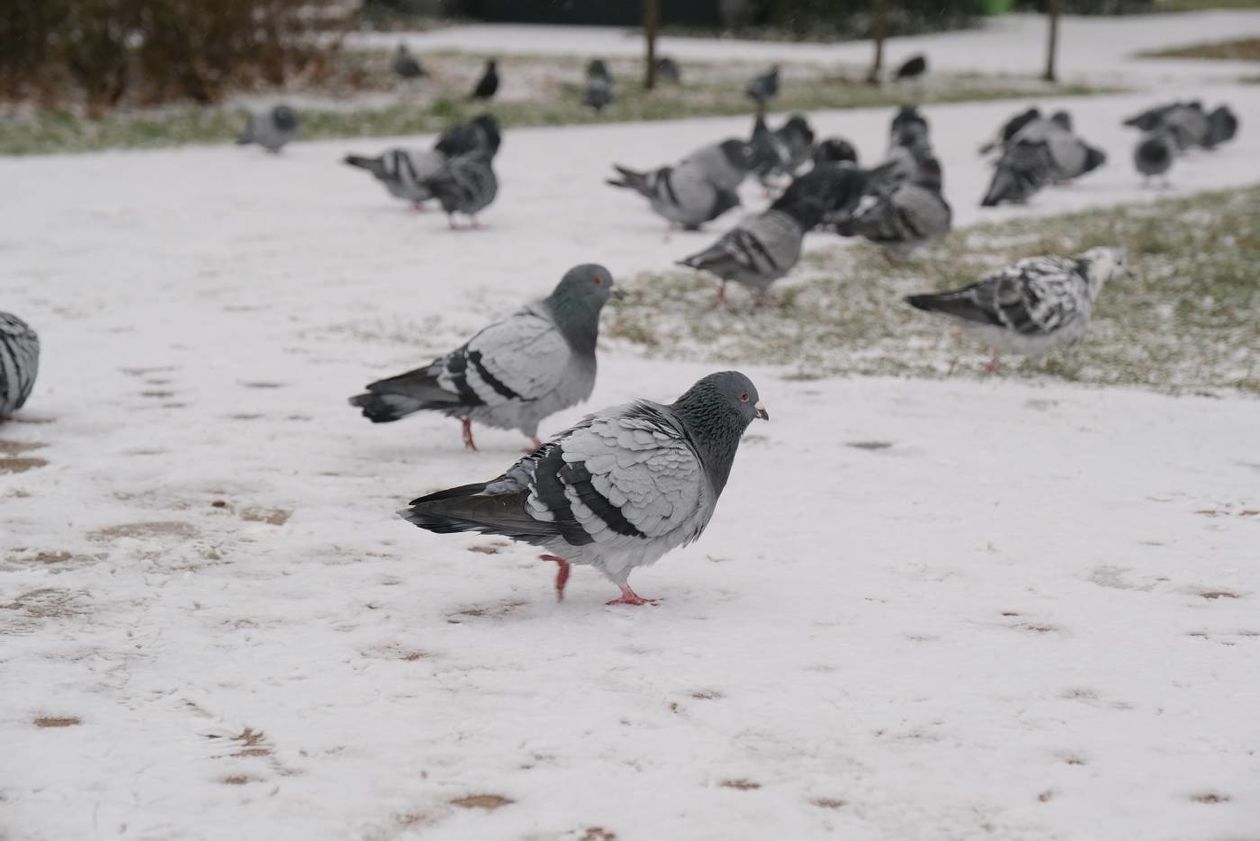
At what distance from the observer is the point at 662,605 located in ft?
14.2

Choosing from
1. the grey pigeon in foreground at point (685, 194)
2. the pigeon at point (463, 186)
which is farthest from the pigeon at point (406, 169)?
the grey pigeon in foreground at point (685, 194)

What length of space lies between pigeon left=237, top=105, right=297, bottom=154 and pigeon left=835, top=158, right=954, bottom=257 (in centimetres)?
749

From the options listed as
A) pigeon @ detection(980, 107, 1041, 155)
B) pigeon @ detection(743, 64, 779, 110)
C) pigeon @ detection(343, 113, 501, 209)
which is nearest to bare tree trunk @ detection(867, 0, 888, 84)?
pigeon @ detection(743, 64, 779, 110)

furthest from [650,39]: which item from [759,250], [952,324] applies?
[952,324]

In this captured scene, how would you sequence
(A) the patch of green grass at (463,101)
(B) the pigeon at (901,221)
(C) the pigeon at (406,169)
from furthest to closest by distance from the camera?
(A) the patch of green grass at (463,101) → (C) the pigeon at (406,169) → (B) the pigeon at (901,221)

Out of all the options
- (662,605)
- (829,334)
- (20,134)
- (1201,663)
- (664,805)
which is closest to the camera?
(664,805)

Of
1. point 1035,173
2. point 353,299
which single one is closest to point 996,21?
point 1035,173

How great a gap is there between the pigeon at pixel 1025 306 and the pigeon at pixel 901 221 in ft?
8.65

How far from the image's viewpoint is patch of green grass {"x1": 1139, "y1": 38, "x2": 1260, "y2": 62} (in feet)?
111

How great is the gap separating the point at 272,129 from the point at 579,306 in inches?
417

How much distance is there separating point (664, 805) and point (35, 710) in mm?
1522

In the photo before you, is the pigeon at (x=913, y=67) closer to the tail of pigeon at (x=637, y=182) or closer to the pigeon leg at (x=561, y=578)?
the tail of pigeon at (x=637, y=182)

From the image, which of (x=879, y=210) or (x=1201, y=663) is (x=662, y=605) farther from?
(x=879, y=210)

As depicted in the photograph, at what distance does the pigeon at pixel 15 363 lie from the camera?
574cm
